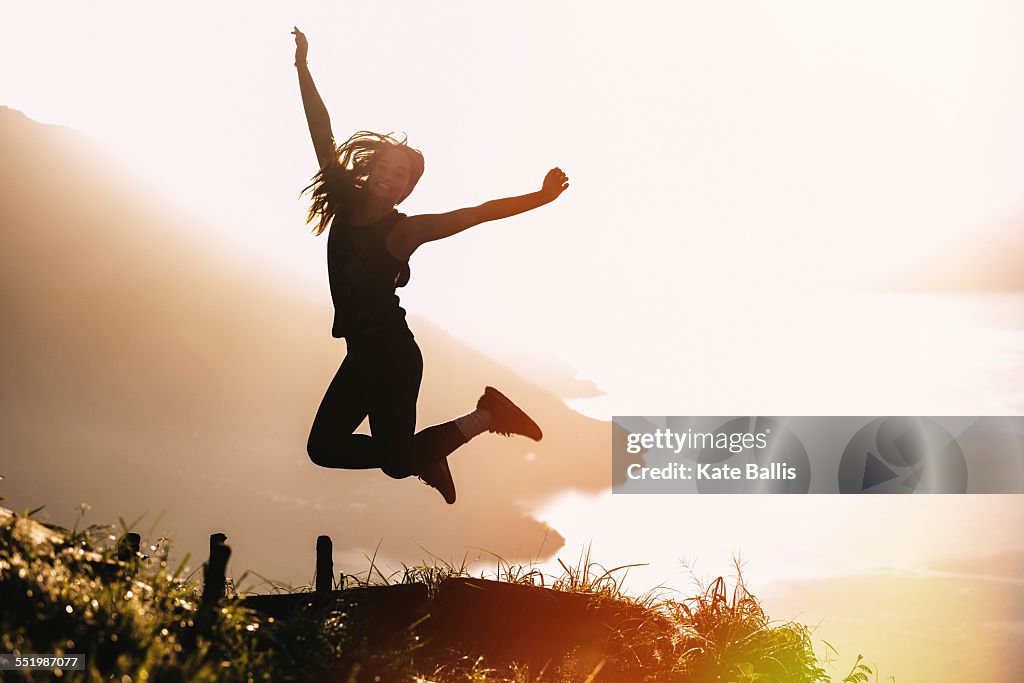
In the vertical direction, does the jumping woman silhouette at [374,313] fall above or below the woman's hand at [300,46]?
below

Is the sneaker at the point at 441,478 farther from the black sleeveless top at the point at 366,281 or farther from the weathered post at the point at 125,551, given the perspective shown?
the weathered post at the point at 125,551

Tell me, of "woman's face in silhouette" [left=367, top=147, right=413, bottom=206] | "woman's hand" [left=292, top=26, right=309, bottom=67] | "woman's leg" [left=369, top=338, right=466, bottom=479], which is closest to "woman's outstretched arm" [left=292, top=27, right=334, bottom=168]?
"woman's hand" [left=292, top=26, right=309, bottom=67]

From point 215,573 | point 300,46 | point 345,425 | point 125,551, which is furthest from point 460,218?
point 125,551

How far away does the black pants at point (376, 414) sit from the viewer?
667 cm

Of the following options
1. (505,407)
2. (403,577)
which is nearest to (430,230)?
(505,407)

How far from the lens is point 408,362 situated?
265 inches

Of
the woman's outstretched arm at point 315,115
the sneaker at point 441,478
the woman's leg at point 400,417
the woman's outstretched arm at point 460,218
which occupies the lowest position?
the sneaker at point 441,478

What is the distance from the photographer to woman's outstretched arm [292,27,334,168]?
6.89m

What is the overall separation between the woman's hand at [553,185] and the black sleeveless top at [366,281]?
46.5 inches

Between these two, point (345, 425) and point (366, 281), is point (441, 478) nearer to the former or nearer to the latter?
point (345, 425)

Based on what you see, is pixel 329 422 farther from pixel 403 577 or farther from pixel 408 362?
pixel 403 577

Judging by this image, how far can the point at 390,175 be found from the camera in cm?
683

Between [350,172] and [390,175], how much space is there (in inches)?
13.7

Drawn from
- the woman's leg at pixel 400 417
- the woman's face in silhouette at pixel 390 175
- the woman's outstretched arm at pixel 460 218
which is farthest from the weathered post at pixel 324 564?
the woman's face in silhouette at pixel 390 175
